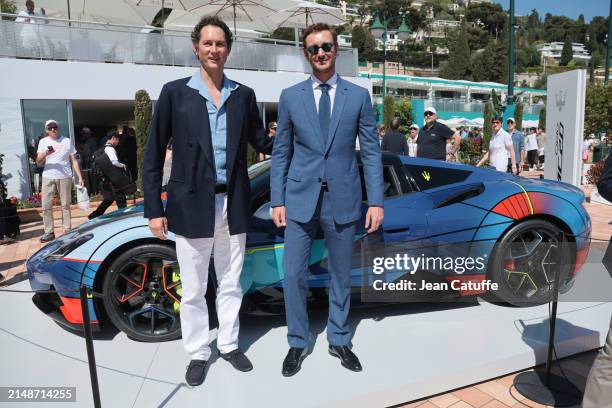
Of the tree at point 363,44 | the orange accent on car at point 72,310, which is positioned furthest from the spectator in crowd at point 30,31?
the tree at point 363,44

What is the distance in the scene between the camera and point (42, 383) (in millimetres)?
2531

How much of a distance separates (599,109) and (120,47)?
13.2 meters

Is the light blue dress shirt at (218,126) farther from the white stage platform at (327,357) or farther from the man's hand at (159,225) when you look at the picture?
the white stage platform at (327,357)

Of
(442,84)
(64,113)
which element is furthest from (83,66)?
(442,84)

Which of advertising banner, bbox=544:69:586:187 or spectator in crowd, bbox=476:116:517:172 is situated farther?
spectator in crowd, bbox=476:116:517:172

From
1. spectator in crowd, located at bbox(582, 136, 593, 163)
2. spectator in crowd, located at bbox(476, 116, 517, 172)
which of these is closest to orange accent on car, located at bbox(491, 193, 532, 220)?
spectator in crowd, located at bbox(476, 116, 517, 172)

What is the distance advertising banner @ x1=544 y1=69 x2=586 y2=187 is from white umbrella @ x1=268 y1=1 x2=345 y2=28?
29.3 feet

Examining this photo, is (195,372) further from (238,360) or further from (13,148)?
(13,148)

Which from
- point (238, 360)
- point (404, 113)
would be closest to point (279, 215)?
point (238, 360)

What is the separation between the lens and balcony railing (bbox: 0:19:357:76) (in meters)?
10.1

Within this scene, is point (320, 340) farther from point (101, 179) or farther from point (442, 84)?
point (442, 84)

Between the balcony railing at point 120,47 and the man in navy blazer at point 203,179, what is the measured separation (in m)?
9.68

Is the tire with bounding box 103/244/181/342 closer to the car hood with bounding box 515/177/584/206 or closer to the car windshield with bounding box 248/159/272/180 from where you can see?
the car windshield with bounding box 248/159/272/180

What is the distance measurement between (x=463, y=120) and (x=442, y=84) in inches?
1070
